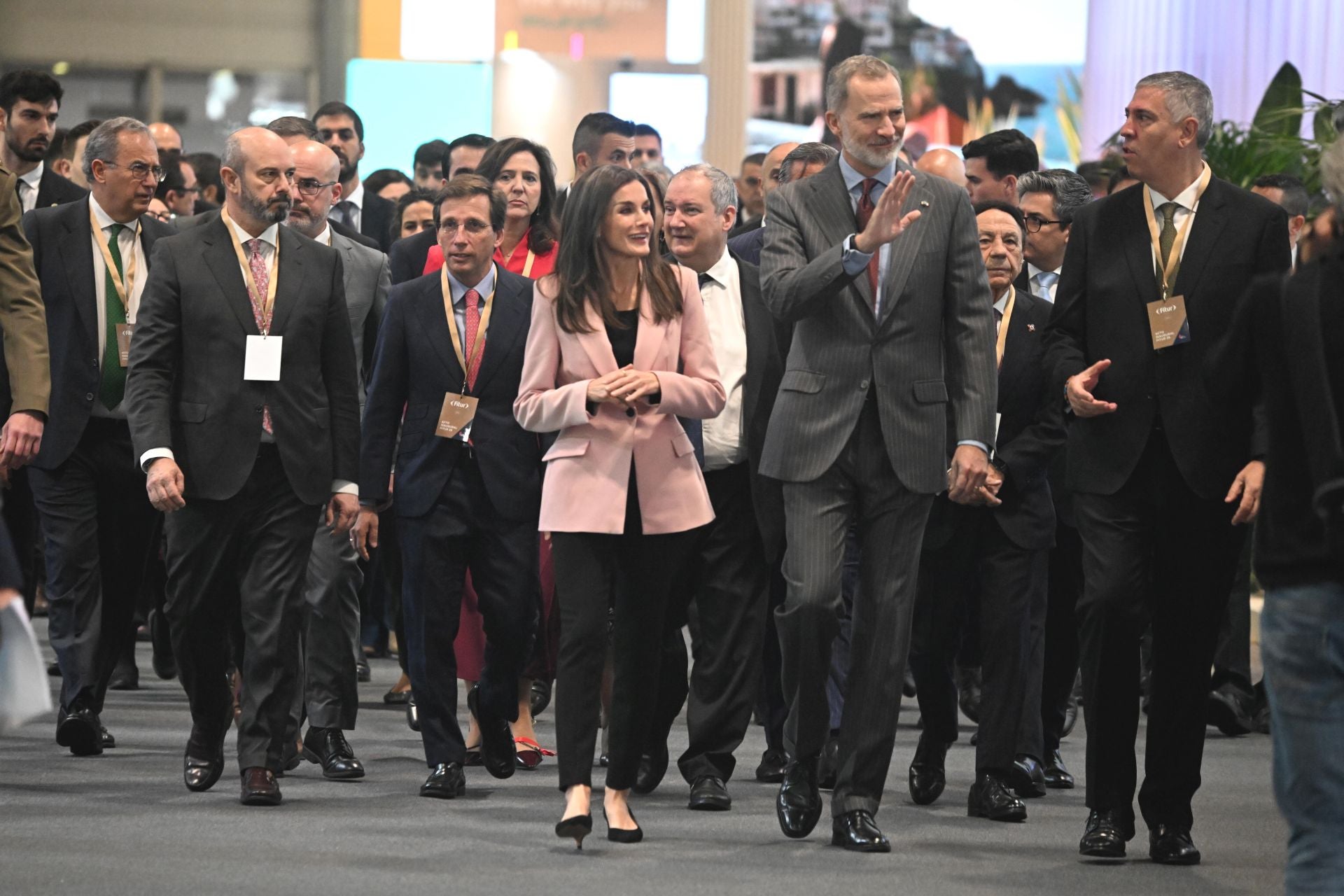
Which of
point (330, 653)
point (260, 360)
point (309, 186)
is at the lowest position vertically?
point (330, 653)

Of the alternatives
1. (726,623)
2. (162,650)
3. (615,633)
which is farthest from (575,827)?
(162,650)

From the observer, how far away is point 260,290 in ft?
17.1

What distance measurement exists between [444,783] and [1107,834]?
5.84ft

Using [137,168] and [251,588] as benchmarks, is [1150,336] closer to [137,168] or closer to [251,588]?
[251,588]

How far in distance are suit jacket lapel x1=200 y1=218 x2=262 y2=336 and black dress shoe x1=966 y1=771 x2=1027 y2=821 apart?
225 cm

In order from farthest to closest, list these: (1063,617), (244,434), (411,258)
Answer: (411,258) < (1063,617) < (244,434)

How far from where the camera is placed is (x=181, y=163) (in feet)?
31.0

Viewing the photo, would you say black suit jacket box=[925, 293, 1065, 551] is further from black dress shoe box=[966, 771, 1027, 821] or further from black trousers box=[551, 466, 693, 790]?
black trousers box=[551, 466, 693, 790]

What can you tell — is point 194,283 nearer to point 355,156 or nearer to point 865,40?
point 355,156

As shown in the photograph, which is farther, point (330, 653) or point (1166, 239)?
point (330, 653)

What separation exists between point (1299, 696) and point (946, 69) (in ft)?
41.1

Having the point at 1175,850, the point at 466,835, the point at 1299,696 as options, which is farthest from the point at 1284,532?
the point at 466,835

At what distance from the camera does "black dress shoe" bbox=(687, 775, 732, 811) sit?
5.22 meters

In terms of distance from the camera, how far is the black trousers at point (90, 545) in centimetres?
582
